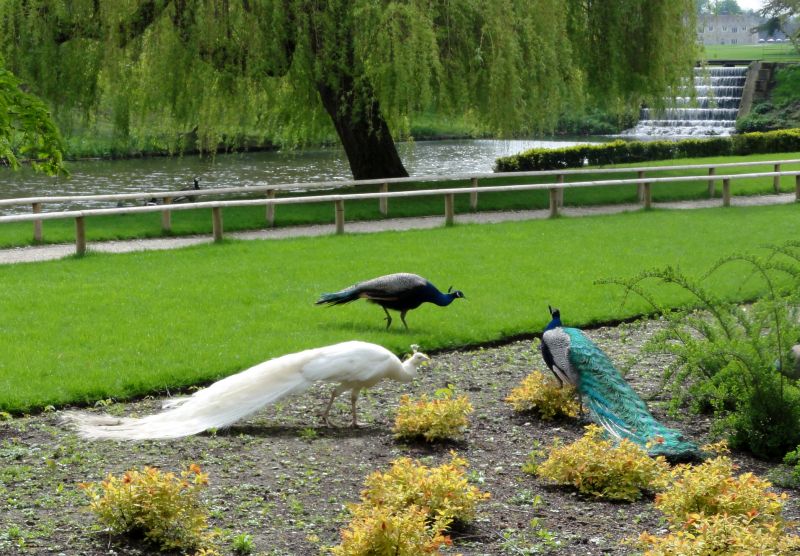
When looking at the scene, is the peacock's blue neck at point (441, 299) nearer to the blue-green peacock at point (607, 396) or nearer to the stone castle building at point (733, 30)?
the blue-green peacock at point (607, 396)

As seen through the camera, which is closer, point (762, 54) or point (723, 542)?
point (723, 542)

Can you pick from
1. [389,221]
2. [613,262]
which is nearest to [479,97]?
[389,221]

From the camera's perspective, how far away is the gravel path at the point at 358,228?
1642 centimetres

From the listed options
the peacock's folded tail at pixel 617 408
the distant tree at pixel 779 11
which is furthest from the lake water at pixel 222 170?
the distant tree at pixel 779 11

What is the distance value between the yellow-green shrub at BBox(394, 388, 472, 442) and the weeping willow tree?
40.5 feet

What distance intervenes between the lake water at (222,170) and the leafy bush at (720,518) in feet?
67.9

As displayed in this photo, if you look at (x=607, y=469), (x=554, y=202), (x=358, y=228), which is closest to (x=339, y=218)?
(x=358, y=228)

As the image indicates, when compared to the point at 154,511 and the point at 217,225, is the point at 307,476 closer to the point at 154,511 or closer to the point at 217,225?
the point at 154,511

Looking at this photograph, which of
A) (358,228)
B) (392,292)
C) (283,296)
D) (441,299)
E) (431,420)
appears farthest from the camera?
(358,228)

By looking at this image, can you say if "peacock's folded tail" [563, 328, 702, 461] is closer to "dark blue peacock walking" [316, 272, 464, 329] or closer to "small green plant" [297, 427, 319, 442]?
"small green plant" [297, 427, 319, 442]

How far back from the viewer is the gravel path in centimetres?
1642

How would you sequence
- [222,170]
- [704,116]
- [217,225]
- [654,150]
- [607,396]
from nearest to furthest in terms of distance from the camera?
[607,396], [217,225], [654,150], [222,170], [704,116]

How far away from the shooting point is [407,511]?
5.62m

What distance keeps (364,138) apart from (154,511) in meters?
18.1
